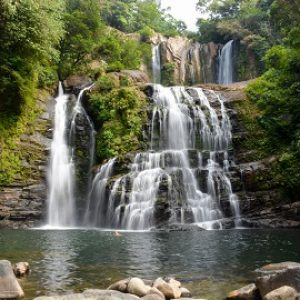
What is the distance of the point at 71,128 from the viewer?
2753 cm

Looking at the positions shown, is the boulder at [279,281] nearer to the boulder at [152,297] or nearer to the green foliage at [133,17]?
the boulder at [152,297]

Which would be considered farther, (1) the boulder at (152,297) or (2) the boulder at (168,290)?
(2) the boulder at (168,290)

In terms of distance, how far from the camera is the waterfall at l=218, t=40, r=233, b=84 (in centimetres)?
4331

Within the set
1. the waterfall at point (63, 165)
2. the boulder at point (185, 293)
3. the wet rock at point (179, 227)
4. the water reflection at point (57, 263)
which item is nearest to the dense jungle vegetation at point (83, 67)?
the waterfall at point (63, 165)

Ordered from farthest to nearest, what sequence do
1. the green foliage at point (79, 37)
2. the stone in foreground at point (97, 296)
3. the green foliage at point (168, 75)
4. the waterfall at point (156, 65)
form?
the waterfall at point (156, 65) → the green foliage at point (168, 75) → the green foliage at point (79, 37) → the stone in foreground at point (97, 296)

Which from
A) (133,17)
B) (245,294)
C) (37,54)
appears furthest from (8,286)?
(133,17)

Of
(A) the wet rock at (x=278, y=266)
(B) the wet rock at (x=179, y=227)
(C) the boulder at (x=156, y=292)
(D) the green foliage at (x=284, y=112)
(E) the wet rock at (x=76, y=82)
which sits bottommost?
(C) the boulder at (x=156, y=292)

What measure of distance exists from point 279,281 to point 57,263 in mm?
6064

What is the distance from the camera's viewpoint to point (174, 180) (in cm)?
2305

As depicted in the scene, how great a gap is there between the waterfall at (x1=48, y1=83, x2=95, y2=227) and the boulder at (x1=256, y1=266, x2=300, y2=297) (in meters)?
17.4

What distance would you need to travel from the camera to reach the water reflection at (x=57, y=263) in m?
9.27

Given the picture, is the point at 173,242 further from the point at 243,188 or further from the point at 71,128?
the point at 71,128

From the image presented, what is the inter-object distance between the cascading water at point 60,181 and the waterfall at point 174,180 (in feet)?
5.58

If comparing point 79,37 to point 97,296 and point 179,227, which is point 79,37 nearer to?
point 179,227
